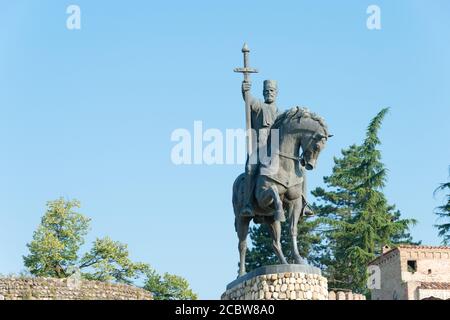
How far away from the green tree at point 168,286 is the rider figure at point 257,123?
2499cm

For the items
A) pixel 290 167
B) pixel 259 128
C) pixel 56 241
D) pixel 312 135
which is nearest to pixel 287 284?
pixel 290 167

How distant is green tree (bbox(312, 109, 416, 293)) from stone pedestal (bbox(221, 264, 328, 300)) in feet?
98.3

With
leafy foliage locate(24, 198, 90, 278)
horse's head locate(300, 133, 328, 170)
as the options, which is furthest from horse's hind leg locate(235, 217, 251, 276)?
leafy foliage locate(24, 198, 90, 278)

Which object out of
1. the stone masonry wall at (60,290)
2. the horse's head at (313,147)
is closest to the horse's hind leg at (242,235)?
the horse's head at (313,147)

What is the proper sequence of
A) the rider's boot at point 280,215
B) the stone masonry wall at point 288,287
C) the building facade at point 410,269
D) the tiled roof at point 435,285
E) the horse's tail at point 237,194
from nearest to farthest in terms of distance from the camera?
the stone masonry wall at point 288,287 < the rider's boot at point 280,215 < the horse's tail at point 237,194 < the tiled roof at point 435,285 < the building facade at point 410,269

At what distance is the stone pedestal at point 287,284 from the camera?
757 inches

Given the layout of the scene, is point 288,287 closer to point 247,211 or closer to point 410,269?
point 247,211

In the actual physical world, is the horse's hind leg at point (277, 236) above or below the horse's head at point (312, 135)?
below

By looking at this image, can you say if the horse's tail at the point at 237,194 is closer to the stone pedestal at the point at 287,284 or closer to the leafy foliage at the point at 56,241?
the stone pedestal at the point at 287,284
